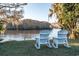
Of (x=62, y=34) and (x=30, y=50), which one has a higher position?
(x=62, y=34)

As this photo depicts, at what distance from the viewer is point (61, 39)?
523 centimetres

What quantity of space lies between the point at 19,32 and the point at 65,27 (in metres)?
0.78

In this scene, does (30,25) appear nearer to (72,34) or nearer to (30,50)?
(30,50)

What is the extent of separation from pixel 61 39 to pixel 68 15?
1.38ft

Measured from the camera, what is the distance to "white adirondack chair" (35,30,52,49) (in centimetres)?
520

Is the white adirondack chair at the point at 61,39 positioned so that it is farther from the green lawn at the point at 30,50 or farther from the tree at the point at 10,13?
the tree at the point at 10,13

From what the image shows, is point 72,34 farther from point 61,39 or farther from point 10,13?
point 10,13

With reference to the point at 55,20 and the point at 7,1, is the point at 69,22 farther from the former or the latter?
the point at 7,1

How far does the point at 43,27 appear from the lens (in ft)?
17.1

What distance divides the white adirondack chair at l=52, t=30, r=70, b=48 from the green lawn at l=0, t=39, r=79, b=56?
76 millimetres

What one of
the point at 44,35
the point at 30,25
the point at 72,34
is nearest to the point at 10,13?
the point at 30,25

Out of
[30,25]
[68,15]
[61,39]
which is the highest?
[68,15]

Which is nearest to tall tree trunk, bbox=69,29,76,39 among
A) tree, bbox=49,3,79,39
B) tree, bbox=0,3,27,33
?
tree, bbox=49,3,79,39

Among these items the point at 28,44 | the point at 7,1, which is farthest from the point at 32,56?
the point at 7,1
